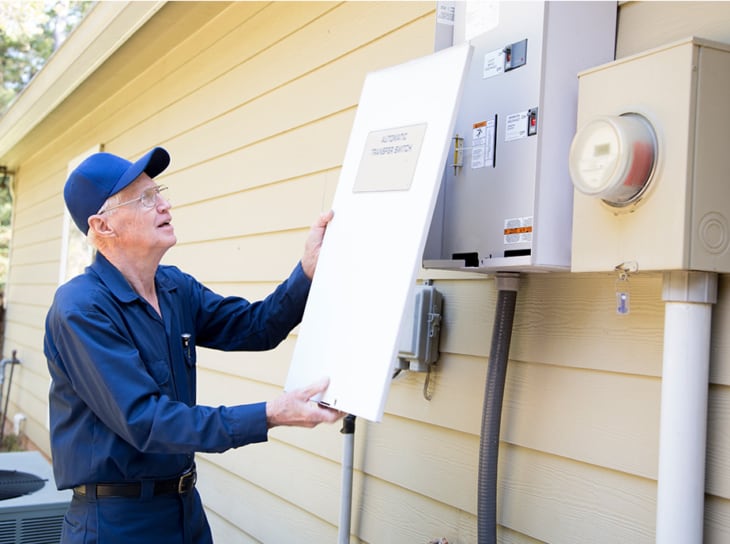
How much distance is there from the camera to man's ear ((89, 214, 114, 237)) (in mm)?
2074

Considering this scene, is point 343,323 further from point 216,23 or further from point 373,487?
point 216,23

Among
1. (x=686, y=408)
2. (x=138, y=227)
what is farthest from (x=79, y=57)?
(x=686, y=408)

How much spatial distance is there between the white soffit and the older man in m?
2.19

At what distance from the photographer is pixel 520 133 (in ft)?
5.06

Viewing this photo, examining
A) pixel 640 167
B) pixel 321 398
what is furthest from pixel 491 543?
pixel 640 167

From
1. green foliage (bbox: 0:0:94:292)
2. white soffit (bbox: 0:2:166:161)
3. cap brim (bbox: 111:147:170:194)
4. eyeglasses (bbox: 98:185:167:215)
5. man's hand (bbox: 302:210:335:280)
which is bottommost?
man's hand (bbox: 302:210:335:280)

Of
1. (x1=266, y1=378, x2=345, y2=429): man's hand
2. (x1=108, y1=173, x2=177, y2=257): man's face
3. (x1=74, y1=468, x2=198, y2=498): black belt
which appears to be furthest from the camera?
(x1=108, y1=173, x2=177, y2=257): man's face

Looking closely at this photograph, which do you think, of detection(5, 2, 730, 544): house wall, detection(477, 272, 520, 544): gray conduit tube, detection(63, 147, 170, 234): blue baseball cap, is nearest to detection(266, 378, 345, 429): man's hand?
detection(477, 272, 520, 544): gray conduit tube

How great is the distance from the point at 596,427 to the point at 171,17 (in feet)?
11.3

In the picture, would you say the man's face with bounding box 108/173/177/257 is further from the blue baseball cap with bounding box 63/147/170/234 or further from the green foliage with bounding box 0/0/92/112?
the green foliage with bounding box 0/0/92/112

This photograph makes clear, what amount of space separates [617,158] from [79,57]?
4799 mm

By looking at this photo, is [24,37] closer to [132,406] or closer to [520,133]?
[132,406]

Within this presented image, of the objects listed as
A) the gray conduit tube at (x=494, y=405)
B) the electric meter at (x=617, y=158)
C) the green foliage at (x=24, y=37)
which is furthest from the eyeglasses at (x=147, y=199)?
the green foliage at (x=24, y=37)

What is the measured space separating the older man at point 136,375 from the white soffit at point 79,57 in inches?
86.4
